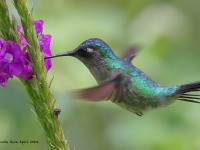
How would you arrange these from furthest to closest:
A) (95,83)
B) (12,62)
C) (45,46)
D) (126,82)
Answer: (95,83), (126,82), (45,46), (12,62)

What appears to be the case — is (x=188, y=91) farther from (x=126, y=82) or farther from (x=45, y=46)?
(x=45, y=46)

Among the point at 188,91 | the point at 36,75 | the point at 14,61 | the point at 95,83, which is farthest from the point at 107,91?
the point at 95,83

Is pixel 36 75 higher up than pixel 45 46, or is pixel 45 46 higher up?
pixel 45 46

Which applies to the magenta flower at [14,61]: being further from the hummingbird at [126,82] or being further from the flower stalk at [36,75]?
the hummingbird at [126,82]

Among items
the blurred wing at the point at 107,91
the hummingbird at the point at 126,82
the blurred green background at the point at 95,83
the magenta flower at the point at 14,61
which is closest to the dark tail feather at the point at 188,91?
the hummingbird at the point at 126,82

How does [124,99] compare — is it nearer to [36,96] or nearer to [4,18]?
[36,96]
